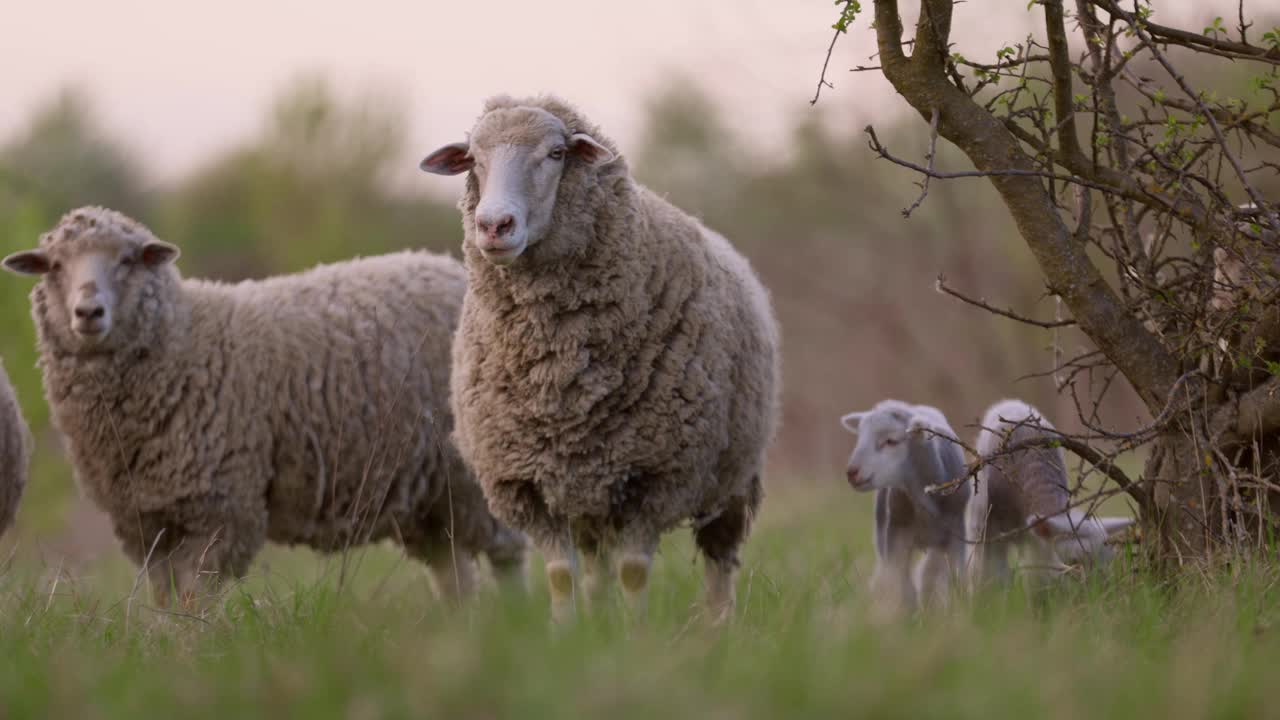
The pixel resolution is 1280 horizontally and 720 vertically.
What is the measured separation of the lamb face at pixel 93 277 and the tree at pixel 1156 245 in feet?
11.3

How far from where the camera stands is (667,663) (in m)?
2.57

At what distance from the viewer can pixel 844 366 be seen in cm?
2128

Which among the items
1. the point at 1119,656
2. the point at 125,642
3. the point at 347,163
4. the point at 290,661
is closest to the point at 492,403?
the point at 125,642

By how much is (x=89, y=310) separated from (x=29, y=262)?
531 mm

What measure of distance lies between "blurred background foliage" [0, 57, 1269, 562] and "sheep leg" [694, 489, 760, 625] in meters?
11.0

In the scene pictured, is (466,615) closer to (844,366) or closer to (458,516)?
(458,516)

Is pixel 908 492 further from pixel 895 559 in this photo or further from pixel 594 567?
pixel 594 567

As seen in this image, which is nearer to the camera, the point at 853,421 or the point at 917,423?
the point at 917,423

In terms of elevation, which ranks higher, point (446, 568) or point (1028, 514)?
point (1028, 514)

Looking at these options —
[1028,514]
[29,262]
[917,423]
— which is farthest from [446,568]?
[1028,514]

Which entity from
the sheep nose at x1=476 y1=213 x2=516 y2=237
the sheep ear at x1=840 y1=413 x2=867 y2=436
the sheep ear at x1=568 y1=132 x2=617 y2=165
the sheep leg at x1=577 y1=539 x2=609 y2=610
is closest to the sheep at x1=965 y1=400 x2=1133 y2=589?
the sheep ear at x1=840 y1=413 x2=867 y2=436

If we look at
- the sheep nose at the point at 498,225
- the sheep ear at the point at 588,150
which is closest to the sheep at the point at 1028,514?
the sheep ear at the point at 588,150

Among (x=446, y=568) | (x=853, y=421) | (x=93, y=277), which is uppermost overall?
(x=93, y=277)

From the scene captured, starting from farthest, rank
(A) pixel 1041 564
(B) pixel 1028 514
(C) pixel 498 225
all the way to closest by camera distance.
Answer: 1. (B) pixel 1028 514
2. (A) pixel 1041 564
3. (C) pixel 498 225
